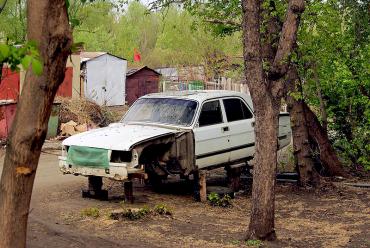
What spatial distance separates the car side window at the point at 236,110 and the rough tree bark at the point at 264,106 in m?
3.98

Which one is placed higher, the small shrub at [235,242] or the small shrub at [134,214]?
the small shrub at [134,214]

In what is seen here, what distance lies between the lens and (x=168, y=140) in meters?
10.8

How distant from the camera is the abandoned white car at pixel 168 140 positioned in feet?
33.9

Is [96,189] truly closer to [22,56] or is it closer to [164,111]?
[164,111]

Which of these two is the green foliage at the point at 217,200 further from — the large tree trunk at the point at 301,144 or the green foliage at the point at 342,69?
the green foliage at the point at 342,69

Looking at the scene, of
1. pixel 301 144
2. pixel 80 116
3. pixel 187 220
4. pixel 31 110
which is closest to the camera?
pixel 31 110

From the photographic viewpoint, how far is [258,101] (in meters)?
8.16

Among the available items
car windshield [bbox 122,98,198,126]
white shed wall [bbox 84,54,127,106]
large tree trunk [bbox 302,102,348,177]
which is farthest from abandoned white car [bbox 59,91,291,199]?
white shed wall [bbox 84,54,127,106]

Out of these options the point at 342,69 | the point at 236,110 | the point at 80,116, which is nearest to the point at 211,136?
the point at 236,110

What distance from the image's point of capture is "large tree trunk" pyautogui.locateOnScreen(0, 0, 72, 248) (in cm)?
404

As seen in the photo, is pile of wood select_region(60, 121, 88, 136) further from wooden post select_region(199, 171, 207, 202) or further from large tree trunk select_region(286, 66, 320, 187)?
wooden post select_region(199, 171, 207, 202)

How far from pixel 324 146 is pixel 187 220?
16.4 feet

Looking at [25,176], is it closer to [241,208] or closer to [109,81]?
[241,208]

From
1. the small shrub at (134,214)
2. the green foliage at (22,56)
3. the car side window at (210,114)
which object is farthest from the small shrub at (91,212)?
the green foliage at (22,56)
